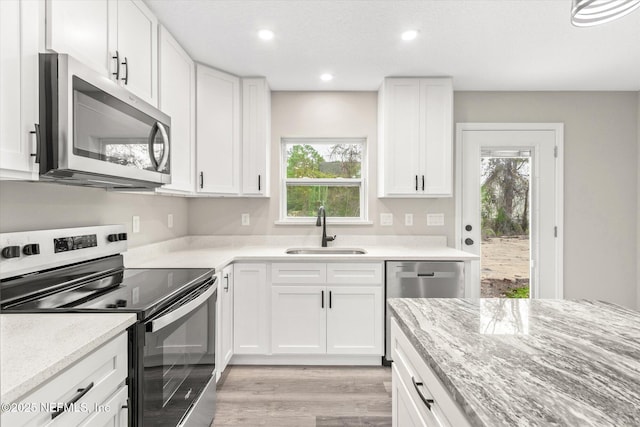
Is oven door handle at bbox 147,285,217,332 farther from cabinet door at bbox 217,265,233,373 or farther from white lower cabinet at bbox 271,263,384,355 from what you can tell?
white lower cabinet at bbox 271,263,384,355

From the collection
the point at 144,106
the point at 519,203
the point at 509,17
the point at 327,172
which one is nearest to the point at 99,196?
the point at 144,106

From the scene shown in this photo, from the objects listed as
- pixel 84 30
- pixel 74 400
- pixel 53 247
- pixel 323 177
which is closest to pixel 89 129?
pixel 84 30

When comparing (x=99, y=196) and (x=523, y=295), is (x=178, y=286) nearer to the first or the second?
(x=99, y=196)

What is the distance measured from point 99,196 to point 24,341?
3.93 ft

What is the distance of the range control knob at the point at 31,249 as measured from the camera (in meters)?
1.34

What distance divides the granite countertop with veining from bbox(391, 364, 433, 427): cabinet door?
22cm

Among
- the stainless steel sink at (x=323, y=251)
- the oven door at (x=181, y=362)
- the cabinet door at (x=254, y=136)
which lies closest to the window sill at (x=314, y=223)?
the stainless steel sink at (x=323, y=251)

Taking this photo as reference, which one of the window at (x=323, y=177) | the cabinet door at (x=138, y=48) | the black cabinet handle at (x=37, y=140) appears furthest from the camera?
the window at (x=323, y=177)

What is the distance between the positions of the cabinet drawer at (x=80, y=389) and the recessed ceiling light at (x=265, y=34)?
6.42 ft

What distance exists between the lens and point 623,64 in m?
2.74

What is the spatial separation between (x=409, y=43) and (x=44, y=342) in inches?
99.9

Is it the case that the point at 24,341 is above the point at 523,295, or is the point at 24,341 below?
above

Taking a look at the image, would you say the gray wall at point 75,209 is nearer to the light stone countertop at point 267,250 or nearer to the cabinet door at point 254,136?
the light stone countertop at point 267,250

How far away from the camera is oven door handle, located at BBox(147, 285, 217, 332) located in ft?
4.08
